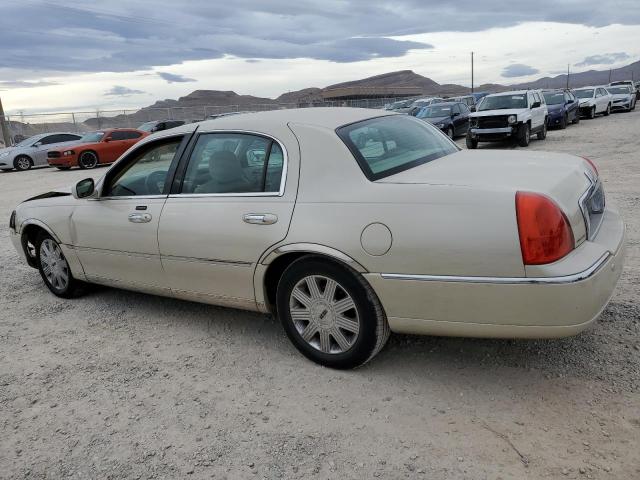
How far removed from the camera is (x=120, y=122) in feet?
124

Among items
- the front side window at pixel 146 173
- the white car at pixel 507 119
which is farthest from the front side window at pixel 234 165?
the white car at pixel 507 119

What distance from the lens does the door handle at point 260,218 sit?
3.41m

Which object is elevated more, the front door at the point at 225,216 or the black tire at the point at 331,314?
the front door at the point at 225,216

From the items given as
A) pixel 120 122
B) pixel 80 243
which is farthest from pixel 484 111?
pixel 120 122

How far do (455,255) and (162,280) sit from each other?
2.32m

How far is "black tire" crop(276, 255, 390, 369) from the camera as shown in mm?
3170

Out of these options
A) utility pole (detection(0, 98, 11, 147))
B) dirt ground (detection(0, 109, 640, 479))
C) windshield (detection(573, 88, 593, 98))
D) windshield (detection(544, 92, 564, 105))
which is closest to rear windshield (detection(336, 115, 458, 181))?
dirt ground (detection(0, 109, 640, 479))

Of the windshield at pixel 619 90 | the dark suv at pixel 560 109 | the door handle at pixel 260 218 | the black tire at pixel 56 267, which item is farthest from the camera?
the windshield at pixel 619 90

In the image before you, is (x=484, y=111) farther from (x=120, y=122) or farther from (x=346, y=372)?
(x=120, y=122)

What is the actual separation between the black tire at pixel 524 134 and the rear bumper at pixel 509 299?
1456 cm

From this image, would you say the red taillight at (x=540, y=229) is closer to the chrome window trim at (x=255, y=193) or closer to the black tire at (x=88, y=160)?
the chrome window trim at (x=255, y=193)

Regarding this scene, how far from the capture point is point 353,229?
309 centimetres

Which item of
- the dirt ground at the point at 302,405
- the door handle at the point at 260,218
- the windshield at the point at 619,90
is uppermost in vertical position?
the door handle at the point at 260,218

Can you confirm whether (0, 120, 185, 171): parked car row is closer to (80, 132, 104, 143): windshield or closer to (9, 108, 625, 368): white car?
(80, 132, 104, 143): windshield
